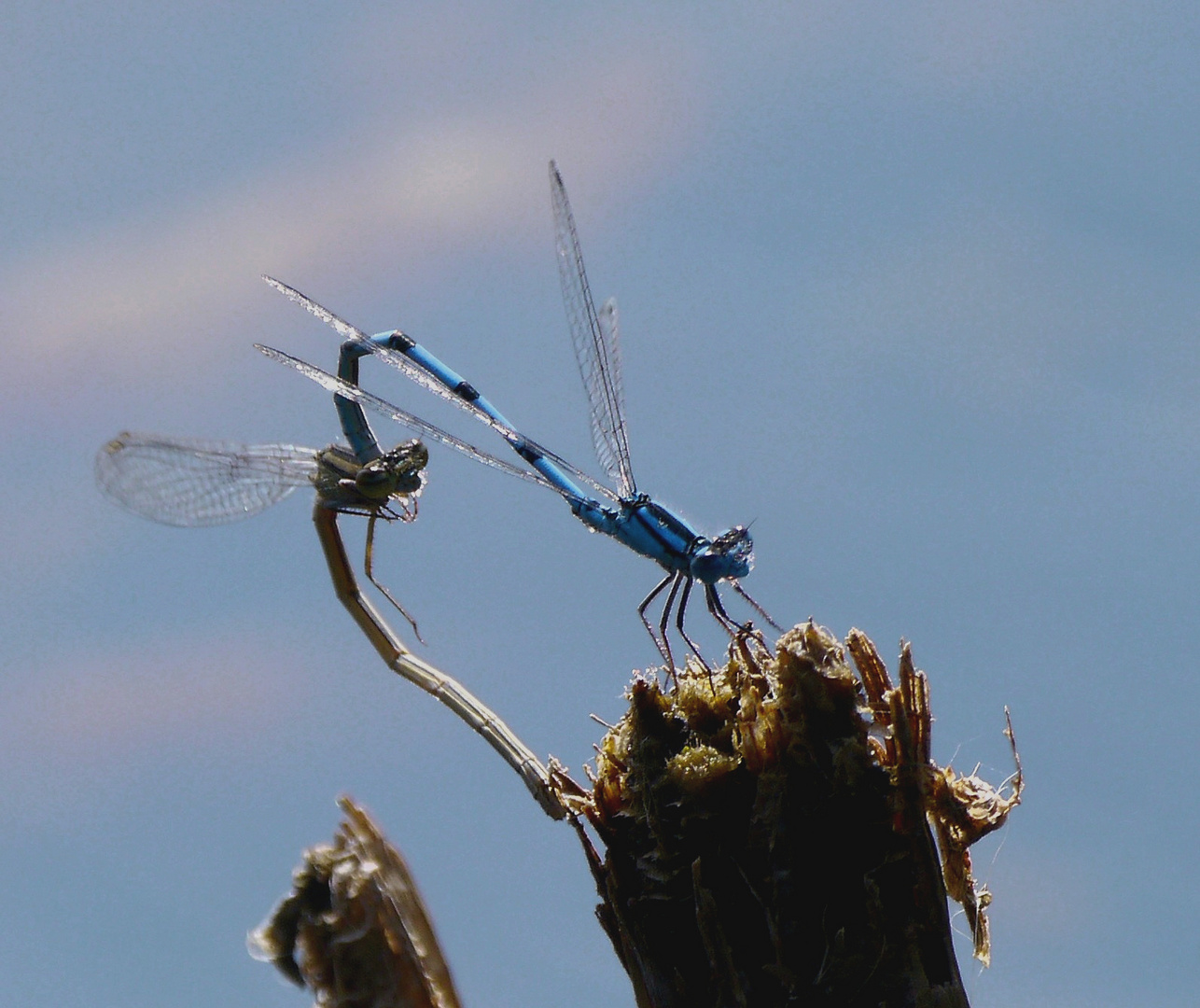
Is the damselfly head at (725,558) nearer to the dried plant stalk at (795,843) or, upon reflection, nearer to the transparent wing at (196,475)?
the dried plant stalk at (795,843)

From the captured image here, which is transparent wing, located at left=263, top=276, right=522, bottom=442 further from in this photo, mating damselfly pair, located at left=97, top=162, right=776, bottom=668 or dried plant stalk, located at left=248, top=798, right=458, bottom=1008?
dried plant stalk, located at left=248, top=798, right=458, bottom=1008

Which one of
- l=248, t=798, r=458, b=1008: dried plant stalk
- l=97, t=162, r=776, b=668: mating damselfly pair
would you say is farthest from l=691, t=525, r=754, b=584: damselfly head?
l=248, t=798, r=458, b=1008: dried plant stalk

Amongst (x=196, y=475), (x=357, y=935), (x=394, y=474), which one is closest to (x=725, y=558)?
(x=394, y=474)

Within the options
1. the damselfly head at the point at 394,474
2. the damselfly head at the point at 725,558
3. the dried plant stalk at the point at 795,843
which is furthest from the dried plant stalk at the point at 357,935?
the damselfly head at the point at 394,474

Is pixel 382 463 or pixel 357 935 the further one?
pixel 382 463

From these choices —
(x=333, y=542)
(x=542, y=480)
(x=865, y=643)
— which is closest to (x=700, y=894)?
(x=865, y=643)

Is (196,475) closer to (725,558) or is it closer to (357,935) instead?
(725,558)
